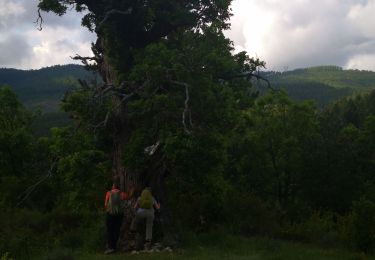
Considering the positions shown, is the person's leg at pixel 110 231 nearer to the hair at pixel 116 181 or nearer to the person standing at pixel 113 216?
the person standing at pixel 113 216

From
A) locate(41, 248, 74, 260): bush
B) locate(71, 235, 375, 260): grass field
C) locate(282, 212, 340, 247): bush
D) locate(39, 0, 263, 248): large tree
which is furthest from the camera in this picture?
locate(282, 212, 340, 247): bush

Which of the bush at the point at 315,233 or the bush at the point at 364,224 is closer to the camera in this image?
the bush at the point at 364,224

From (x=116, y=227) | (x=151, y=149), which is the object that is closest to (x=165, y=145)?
(x=151, y=149)

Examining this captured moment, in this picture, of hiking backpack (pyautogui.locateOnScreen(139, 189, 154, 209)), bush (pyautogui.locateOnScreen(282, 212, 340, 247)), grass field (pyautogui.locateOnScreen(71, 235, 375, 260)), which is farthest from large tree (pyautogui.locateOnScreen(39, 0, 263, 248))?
bush (pyautogui.locateOnScreen(282, 212, 340, 247))

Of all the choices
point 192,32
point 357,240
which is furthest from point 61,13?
point 357,240

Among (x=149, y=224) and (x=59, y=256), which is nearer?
(x=59, y=256)

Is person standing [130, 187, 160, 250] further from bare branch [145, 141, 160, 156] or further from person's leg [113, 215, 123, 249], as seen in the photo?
bare branch [145, 141, 160, 156]

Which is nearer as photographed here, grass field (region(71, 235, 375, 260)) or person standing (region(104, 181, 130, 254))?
grass field (region(71, 235, 375, 260))

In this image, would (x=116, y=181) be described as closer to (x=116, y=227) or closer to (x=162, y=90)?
(x=116, y=227)

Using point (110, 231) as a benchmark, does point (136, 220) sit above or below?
above

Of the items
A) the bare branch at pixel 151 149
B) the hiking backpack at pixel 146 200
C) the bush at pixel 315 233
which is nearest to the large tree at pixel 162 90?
the bare branch at pixel 151 149

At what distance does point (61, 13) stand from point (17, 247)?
7662 mm

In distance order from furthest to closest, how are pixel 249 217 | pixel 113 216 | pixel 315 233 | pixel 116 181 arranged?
pixel 249 217
pixel 315 233
pixel 116 181
pixel 113 216

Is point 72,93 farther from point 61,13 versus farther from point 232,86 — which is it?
point 232,86
